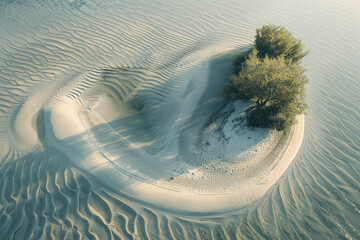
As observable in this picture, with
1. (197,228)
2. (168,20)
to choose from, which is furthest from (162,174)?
(168,20)

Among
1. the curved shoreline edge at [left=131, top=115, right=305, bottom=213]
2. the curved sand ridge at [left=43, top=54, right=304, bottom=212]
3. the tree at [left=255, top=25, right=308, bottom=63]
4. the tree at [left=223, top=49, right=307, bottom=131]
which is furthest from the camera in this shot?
the tree at [left=255, top=25, right=308, bottom=63]

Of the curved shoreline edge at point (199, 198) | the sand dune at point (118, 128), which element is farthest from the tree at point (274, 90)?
the curved shoreline edge at point (199, 198)

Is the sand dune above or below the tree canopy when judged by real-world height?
below

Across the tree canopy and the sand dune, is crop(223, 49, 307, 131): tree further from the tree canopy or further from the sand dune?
the sand dune

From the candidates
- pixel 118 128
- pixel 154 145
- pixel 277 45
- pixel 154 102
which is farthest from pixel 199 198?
pixel 277 45

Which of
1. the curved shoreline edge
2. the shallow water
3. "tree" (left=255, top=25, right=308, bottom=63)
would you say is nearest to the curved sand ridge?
the curved shoreline edge

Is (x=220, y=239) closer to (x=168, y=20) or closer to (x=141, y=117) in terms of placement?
(x=141, y=117)

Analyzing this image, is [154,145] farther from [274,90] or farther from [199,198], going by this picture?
[274,90]
